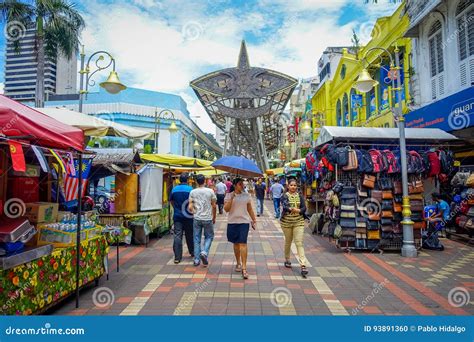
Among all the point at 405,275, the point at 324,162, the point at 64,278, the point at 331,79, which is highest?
the point at 331,79

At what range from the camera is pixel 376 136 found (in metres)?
8.01

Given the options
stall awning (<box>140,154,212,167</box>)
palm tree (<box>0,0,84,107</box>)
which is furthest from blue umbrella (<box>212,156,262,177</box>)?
palm tree (<box>0,0,84,107</box>)

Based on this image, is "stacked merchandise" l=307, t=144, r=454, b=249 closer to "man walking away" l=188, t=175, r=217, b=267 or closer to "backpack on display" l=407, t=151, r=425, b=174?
"backpack on display" l=407, t=151, r=425, b=174

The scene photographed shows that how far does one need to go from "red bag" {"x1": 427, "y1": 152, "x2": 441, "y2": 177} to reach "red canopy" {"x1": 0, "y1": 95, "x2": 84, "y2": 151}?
25.2 feet

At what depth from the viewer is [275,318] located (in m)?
3.75

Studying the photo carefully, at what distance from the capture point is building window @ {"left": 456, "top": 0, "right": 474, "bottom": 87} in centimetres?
991

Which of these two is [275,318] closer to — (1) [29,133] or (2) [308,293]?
(2) [308,293]

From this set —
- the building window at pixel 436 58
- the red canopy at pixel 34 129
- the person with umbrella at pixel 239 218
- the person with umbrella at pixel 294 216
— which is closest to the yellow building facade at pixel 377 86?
the building window at pixel 436 58

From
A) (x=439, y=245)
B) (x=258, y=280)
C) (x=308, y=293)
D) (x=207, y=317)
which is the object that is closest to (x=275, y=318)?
(x=207, y=317)

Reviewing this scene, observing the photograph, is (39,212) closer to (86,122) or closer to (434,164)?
(86,122)

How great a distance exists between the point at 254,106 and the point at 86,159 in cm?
3213

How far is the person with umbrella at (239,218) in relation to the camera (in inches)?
216

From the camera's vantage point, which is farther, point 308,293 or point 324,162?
point 324,162

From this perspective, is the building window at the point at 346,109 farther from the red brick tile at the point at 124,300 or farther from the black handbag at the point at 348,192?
the red brick tile at the point at 124,300
